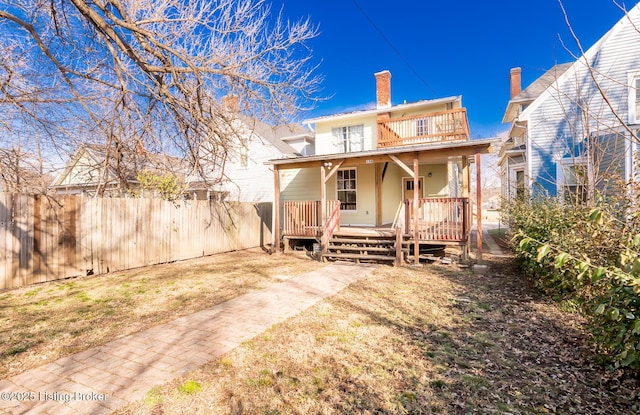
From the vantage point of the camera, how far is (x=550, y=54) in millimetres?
7250

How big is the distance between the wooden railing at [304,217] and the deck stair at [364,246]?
960 millimetres

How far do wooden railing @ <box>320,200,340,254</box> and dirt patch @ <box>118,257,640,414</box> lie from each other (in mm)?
4732

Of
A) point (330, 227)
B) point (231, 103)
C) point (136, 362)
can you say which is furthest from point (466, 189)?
point (136, 362)

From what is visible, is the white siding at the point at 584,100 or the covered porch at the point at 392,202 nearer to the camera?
the covered porch at the point at 392,202

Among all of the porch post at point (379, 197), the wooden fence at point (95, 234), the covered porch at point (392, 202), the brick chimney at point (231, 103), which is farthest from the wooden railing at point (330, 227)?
the brick chimney at point (231, 103)

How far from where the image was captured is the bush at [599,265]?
239 cm

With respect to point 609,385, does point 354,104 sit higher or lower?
higher

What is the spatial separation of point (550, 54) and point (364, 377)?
7795 millimetres

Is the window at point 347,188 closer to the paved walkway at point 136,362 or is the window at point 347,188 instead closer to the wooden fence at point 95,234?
the wooden fence at point 95,234

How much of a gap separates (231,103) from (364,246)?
19.7 ft

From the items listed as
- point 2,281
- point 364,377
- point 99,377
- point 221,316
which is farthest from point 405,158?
point 2,281

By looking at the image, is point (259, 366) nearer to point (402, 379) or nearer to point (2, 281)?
point (402, 379)

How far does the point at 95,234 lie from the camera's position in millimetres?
7984

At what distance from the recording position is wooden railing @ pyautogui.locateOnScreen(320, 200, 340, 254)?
1026 centimetres
